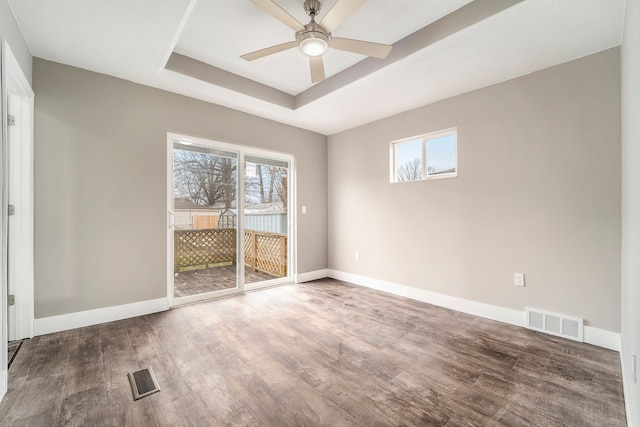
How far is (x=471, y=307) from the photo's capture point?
10.3ft

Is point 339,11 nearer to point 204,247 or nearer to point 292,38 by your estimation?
point 292,38

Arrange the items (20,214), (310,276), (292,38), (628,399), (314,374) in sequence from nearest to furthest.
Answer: (628,399) → (314,374) → (20,214) → (292,38) → (310,276)

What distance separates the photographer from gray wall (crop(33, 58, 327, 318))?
8.47 ft

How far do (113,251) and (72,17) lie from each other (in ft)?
6.91

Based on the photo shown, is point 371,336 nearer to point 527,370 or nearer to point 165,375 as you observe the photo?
point 527,370

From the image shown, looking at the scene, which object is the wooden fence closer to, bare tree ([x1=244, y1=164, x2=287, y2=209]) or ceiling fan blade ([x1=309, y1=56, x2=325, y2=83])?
bare tree ([x1=244, y1=164, x2=287, y2=209])

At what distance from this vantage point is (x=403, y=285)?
3.82m

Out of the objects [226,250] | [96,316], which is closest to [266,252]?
[226,250]

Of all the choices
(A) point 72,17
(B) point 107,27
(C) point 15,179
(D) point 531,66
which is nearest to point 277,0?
(B) point 107,27

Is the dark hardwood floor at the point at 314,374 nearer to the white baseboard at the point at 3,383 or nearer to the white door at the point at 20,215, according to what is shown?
the white baseboard at the point at 3,383

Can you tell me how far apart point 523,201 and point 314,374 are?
264 centimetres

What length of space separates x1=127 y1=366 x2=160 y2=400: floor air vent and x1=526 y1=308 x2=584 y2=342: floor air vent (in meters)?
3.35

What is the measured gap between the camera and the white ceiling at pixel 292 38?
6.52 feet

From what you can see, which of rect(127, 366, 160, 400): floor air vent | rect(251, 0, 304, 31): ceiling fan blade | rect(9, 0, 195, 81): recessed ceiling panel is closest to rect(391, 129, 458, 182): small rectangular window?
rect(251, 0, 304, 31): ceiling fan blade
